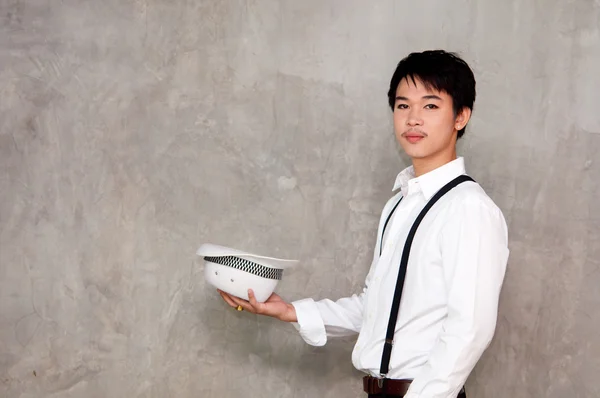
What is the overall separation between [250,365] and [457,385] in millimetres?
935

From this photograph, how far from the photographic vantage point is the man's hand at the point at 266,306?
1719mm

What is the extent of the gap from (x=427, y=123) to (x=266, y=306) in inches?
22.5

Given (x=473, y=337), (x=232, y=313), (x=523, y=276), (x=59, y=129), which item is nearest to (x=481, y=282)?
(x=473, y=337)

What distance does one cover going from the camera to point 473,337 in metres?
1.33

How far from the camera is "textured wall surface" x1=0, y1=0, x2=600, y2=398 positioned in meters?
2.12

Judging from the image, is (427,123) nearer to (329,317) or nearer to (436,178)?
(436,178)

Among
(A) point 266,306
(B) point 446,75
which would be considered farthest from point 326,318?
(B) point 446,75

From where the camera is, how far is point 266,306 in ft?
5.72

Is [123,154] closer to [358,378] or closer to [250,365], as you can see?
[250,365]

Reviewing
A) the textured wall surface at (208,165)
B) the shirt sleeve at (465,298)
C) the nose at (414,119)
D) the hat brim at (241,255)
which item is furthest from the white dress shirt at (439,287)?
the textured wall surface at (208,165)

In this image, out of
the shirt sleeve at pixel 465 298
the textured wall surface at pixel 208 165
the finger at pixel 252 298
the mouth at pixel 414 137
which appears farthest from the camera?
the textured wall surface at pixel 208 165

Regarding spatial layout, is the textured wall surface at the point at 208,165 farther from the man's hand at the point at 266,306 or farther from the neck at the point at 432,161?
the neck at the point at 432,161

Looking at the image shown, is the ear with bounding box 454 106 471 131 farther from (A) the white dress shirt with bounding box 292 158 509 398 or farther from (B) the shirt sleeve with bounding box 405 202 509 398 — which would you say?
(B) the shirt sleeve with bounding box 405 202 509 398

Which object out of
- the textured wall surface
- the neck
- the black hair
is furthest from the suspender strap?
the textured wall surface
